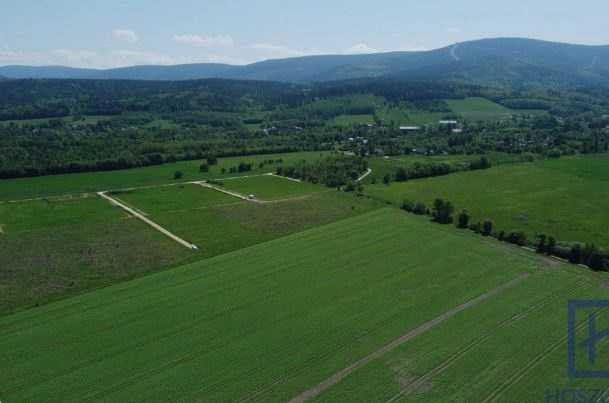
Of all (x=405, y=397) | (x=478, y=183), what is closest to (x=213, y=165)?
(x=478, y=183)

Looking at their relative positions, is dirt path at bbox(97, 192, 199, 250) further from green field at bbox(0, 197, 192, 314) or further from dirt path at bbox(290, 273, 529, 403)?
dirt path at bbox(290, 273, 529, 403)

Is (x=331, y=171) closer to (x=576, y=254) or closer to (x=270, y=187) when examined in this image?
(x=270, y=187)

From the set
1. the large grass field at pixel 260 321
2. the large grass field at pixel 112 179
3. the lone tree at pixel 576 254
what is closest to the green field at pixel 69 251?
the large grass field at pixel 260 321

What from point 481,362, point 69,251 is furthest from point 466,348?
point 69,251

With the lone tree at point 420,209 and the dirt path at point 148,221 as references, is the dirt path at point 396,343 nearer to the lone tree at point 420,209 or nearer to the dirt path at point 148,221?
the lone tree at point 420,209

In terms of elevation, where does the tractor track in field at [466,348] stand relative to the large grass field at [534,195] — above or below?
above

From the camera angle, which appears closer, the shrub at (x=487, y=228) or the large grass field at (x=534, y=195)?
Result: the shrub at (x=487, y=228)
